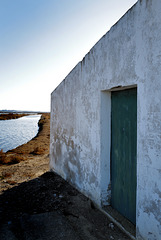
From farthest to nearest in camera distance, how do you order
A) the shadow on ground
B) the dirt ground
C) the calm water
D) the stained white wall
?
the calm water → the dirt ground → the shadow on ground → the stained white wall

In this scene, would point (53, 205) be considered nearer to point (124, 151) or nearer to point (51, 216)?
point (51, 216)

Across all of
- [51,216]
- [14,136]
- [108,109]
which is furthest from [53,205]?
[14,136]

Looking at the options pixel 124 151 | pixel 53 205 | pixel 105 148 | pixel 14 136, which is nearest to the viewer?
pixel 124 151

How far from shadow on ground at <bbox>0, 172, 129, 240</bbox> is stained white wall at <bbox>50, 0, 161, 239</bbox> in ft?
1.09

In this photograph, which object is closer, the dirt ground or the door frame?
the dirt ground

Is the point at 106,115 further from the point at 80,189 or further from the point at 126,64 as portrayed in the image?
the point at 80,189

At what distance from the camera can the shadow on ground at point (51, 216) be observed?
3119mm

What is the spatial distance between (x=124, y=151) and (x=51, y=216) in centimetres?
184

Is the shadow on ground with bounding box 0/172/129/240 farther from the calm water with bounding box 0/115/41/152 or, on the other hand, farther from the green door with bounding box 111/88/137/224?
the calm water with bounding box 0/115/41/152

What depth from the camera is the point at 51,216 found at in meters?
3.71

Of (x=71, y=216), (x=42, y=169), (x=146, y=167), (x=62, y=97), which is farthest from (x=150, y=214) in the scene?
(x=42, y=169)

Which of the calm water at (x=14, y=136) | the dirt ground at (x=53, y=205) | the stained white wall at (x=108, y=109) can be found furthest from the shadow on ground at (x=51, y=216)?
the calm water at (x=14, y=136)

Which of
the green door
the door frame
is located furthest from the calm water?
the green door

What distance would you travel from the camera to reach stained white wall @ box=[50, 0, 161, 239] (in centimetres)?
255
